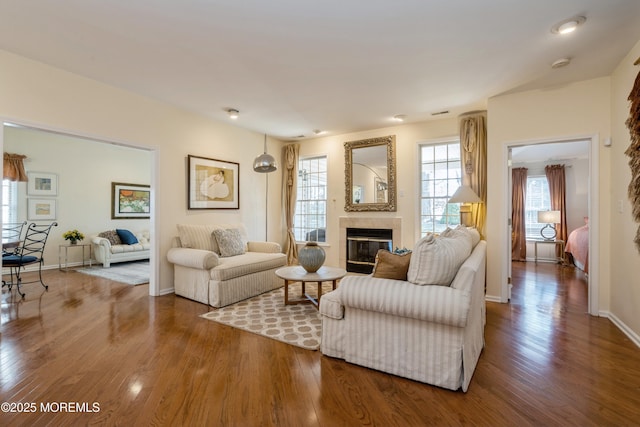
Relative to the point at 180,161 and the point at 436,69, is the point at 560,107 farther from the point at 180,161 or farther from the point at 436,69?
the point at 180,161

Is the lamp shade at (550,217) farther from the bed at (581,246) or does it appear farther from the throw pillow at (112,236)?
the throw pillow at (112,236)

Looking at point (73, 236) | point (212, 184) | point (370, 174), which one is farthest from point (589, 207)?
point (73, 236)

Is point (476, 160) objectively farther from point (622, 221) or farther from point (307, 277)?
point (307, 277)

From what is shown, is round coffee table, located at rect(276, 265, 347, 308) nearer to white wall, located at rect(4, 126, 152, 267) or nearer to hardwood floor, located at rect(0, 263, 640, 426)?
hardwood floor, located at rect(0, 263, 640, 426)

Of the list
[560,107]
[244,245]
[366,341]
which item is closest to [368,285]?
[366,341]

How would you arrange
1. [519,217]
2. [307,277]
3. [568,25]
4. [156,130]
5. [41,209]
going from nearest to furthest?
[568,25] → [307,277] → [156,130] → [41,209] → [519,217]

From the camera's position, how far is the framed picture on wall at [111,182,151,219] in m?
6.92

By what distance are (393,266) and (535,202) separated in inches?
271

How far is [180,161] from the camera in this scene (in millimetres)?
4305

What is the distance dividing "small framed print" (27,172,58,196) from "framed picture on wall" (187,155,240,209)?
3.81 metres

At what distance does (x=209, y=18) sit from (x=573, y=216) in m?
8.23

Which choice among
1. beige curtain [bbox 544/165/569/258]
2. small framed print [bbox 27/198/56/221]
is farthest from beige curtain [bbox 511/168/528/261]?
small framed print [bbox 27/198/56/221]

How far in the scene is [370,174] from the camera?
5309mm

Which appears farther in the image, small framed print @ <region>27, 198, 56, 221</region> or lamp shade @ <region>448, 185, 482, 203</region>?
small framed print @ <region>27, 198, 56, 221</region>
